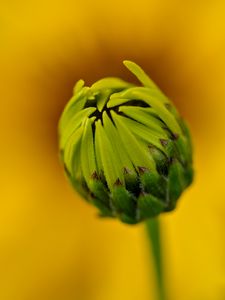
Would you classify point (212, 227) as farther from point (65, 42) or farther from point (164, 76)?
point (65, 42)

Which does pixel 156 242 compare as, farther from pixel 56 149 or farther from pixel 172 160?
pixel 56 149

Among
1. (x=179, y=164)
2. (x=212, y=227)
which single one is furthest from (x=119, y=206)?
(x=212, y=227)

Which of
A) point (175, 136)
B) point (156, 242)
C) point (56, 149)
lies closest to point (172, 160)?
point (175, 136)

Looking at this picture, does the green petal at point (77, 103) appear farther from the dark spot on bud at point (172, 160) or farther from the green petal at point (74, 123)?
the dark spot on bud at point (172, 160)

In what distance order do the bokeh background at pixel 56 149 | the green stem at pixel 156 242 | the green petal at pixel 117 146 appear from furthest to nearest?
1. the bokeh background at pixel 56 149
2. the green stem at pixel 156 242
3. the green petal at pixel 117 146

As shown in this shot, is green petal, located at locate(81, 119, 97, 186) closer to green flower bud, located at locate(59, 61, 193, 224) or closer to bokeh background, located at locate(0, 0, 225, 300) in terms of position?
green flower bud, located at locate(59, 61, 193, 224)

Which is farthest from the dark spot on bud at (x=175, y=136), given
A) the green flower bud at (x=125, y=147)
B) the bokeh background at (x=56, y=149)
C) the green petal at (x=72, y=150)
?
the bokeh background at (x=56, y=149)

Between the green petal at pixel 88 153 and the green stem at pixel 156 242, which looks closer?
the green petal at pixel 88 153

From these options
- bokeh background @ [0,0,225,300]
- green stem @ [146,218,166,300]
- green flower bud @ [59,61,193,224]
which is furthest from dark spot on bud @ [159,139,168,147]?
bokeh background @ [0,0,225,300]
